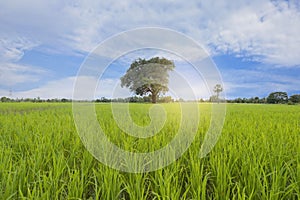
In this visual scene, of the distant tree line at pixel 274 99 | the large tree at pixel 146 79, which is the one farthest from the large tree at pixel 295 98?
the large tree at pixel 146 79

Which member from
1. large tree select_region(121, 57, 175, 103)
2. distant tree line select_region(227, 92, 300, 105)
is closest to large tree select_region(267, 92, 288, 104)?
distant tree line select_region(227, 92, 300, 105)

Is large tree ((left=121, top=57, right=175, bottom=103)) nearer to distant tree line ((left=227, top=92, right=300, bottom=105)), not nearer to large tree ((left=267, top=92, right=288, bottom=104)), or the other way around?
distant tree line ((left=227, top=92, right=300, bottom=105))

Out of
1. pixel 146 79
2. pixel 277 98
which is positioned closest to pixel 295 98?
pixel 277 98

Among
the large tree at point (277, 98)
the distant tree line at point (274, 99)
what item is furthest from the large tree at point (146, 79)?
the large tree at point (277, 98)

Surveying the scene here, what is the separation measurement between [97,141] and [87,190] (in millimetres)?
1102

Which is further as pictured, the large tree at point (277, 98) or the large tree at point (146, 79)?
the large tree at point (277, 98)

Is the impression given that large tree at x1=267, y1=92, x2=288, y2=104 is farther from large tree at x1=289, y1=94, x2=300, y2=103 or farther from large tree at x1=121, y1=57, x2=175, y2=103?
large tree at x1=121, y1=57, x2=175, y2=103

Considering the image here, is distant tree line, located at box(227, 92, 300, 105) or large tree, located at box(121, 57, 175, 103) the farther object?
distant tree line, located at box(227, 92, 300, 105)

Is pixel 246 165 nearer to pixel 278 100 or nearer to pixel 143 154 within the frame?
pixel 143 154

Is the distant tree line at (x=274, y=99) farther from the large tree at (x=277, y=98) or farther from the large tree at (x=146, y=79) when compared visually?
the large tree at (x=146, y=79)

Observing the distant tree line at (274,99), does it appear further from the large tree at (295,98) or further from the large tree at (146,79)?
the large tree at (146,79)

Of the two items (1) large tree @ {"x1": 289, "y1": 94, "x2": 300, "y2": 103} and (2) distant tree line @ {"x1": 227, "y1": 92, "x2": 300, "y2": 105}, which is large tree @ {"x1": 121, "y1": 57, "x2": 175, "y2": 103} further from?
(1) large tree @ {"x1": 289, "y1": 94, "x2": 300, "y2": 103}

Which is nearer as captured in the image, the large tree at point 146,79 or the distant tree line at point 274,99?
the large tree at point 146,79

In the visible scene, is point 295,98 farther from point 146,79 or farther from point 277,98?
point 146,79
